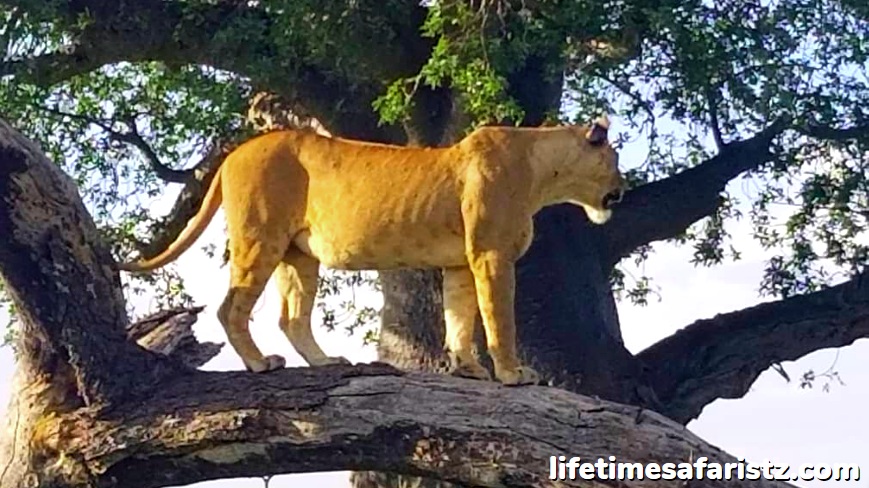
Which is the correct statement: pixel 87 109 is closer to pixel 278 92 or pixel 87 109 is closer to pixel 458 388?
pixel 278 92

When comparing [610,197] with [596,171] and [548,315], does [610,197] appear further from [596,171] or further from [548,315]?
[548,315]

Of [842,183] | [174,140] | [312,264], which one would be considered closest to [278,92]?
[174,140]

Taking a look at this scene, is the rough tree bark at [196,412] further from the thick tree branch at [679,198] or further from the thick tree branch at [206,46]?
the thick tree branch at [679,198]

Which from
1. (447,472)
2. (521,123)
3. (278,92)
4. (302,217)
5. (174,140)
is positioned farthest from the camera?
(174,140)

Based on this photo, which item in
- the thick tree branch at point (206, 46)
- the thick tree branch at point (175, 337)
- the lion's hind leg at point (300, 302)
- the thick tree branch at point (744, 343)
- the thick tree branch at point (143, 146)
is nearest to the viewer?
the lion's hind leg at point (300, 302)

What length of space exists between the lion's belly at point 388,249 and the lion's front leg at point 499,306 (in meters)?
0.14

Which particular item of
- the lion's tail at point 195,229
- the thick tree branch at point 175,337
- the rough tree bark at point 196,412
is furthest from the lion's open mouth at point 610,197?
the thick tree branch at point 175,337

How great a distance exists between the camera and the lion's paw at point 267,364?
613cm

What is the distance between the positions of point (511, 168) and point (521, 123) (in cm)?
181

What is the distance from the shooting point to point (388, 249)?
6184mm

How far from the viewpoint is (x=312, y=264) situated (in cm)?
643

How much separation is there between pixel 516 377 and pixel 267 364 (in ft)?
2.85

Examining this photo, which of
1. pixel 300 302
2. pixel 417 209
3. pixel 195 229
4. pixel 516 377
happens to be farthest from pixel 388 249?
pixel 195 229

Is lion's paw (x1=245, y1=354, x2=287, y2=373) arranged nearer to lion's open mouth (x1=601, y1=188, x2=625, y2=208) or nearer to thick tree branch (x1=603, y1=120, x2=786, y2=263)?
lion's open mouth (x1=601, y1=188, x2=625, y2=208)
